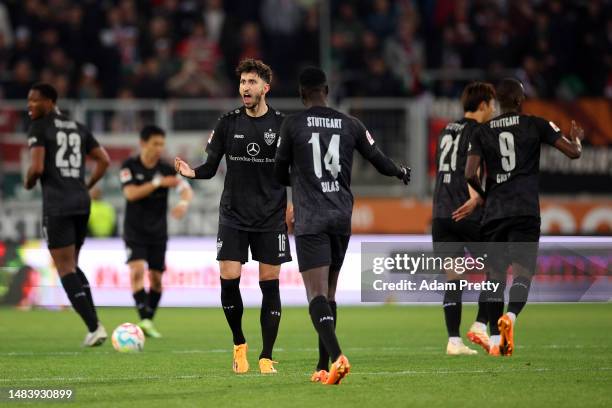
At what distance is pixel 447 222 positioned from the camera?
1163cm

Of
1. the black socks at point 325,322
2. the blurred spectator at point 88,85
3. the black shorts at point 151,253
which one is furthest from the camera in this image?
the blurred spectator at point 88,85

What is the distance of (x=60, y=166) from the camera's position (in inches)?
494

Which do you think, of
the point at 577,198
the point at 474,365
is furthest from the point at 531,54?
the point at 474,365

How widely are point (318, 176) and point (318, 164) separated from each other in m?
0.09

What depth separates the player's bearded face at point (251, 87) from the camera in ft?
32.2

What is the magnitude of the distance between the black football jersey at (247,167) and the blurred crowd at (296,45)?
11627 mm

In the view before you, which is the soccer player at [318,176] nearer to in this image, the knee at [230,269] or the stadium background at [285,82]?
the knee at [230,269]

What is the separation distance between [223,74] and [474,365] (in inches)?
523

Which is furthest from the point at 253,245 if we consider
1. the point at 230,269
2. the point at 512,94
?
the point at 512,94

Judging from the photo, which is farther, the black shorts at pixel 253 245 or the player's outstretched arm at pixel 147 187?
the player's outstretched arm at pixel 147 187

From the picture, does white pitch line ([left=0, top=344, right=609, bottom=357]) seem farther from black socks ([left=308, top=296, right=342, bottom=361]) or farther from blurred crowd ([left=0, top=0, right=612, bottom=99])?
blurred crowd ([left=0, top=0, right=612, bottom=99])

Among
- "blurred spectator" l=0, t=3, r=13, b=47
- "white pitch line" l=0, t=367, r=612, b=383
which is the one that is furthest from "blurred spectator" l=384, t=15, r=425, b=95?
"white pitch line" l=0, t=367, r=612, b=383

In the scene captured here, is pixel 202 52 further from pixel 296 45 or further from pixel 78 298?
pixel 78 298

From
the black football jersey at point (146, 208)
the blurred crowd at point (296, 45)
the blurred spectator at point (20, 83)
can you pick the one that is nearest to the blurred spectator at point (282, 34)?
the blurred crowd at point (296, 45)
